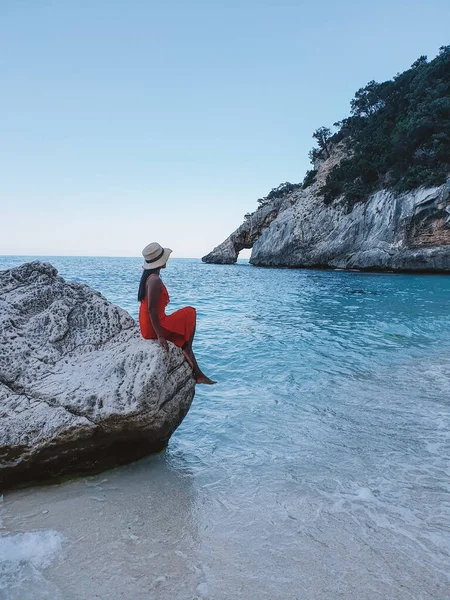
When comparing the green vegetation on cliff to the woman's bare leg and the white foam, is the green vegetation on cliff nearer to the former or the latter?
the woman's bare leg

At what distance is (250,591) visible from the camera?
8.09 feet

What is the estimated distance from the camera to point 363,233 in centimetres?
4238

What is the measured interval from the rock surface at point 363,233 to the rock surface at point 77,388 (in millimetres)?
37050

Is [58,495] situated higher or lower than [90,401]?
lower

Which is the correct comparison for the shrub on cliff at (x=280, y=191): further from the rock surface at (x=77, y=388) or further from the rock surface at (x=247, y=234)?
the rock surface at (x=77, y=388)

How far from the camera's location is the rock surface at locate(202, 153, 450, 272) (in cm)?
3578

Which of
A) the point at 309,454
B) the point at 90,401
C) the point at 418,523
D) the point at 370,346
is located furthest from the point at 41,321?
the point at 370,346

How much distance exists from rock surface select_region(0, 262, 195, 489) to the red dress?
16 centimetres

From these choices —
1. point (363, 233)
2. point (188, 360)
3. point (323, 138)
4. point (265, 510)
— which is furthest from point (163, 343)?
point (323, 138)

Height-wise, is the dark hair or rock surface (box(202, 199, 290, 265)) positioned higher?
rock surface (box(202, 199, 290, 265))

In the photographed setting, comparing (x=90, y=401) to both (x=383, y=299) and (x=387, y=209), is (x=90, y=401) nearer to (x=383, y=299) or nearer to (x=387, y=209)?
(x=383, y=299)

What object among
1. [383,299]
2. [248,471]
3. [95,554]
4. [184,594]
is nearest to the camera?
[184,594]

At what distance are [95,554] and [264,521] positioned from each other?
1.26m

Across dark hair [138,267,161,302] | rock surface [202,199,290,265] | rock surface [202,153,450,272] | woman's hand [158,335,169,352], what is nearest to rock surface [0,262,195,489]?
woman's hand [158,335,169,352]
